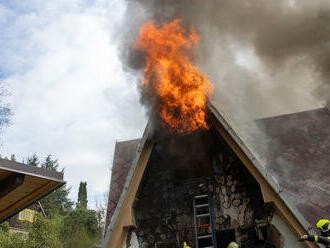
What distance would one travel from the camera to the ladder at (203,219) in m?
9.09

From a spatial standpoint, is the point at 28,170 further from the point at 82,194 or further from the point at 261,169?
the point at 82,194

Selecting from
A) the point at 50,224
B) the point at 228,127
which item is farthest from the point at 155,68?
the point at 50,224

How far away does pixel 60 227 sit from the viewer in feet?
95.0

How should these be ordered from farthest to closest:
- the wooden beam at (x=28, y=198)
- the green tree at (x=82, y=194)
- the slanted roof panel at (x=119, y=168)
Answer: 1. the green tree at (x=82, y=194)
2. the slanted roof panel at (x=119, y=168)
3. the wooden beam at (x=28, y=198)

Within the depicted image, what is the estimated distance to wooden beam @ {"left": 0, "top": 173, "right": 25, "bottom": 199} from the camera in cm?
627

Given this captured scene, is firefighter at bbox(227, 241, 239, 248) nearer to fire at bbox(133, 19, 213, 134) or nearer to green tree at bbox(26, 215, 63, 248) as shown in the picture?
fire at bbox(133, 19, 213, 134)

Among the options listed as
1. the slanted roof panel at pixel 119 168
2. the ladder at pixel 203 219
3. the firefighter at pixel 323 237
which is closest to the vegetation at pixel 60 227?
the slanted roof panel at pixel 119 168

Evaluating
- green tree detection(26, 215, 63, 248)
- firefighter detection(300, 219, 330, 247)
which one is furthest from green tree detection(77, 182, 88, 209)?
firefighter detection(300, 219, 330, 247)

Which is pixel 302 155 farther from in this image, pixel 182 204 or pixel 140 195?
pixel 140 195

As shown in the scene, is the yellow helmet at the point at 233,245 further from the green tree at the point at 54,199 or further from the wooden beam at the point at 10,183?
the green tree at the point at 54,199

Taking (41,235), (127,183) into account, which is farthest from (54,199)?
(127,183)

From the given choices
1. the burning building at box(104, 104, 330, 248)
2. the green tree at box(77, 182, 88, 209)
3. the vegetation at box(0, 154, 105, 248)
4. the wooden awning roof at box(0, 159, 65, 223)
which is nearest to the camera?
the wooden awning roof at box(0, 159, 65, 223)

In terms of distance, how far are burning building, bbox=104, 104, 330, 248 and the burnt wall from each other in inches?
1.1

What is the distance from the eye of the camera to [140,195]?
33.7 feet
